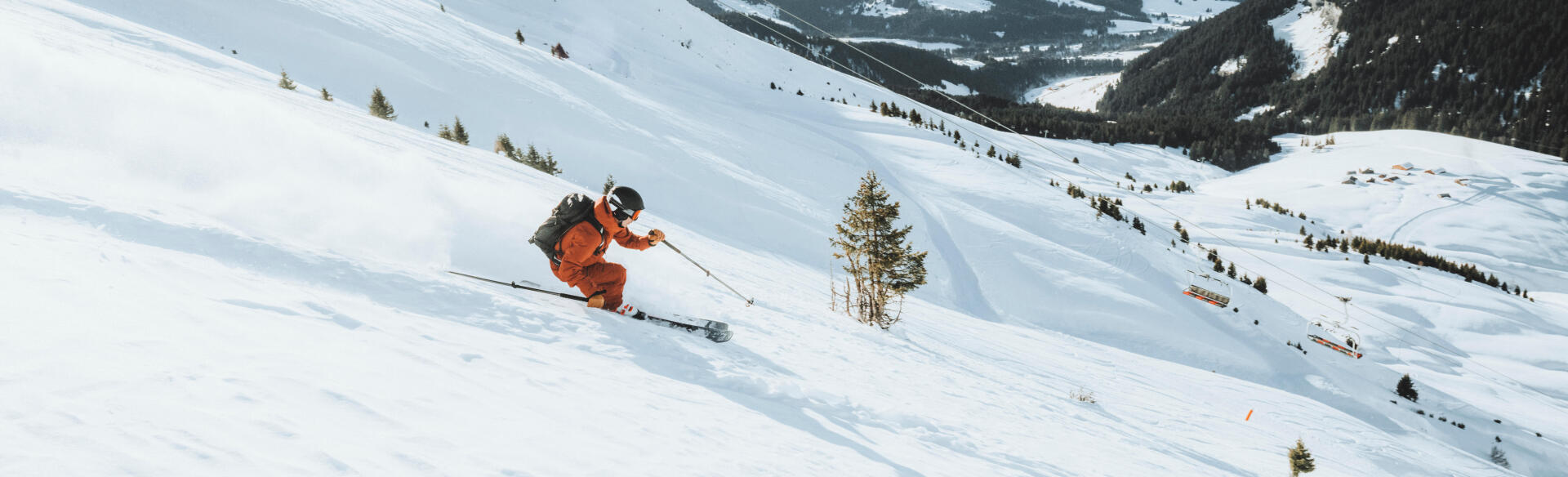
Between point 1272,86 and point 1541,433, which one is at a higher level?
point 1272,86

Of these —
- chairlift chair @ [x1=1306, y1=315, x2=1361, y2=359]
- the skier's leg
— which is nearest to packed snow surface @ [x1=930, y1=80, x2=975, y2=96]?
chairlift chair @ [x1=1306, y1=315, x2=1361, y2=359]

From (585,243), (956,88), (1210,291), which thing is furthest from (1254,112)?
(585,243)

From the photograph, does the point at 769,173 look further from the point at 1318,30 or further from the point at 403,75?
the point at 1318,30

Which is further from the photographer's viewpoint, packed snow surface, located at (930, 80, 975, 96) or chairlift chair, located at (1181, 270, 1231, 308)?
packed snow surface, located at (930, 80, 975, 96)

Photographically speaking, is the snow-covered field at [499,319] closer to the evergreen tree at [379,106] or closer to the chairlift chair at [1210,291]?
the chairlift chair at [1210,291]

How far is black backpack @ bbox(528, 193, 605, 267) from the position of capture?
6.38m

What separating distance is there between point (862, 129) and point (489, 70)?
25.2 metres

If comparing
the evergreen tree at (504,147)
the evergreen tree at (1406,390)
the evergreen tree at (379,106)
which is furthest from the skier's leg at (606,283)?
the evergreen tree at (1406,390)

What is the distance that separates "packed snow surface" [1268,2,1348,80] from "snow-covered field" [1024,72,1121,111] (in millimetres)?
38261

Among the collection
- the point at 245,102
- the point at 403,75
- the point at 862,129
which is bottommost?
the point at 245,102

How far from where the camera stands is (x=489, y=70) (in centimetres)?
2612

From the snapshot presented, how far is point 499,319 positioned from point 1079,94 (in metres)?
Answer: 200

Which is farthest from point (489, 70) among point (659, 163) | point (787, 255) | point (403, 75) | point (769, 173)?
point (787, 255)

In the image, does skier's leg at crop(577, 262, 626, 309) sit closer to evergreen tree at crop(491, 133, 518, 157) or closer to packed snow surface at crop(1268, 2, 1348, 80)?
evergreen tree at crop(491, 133, 518, 157)
